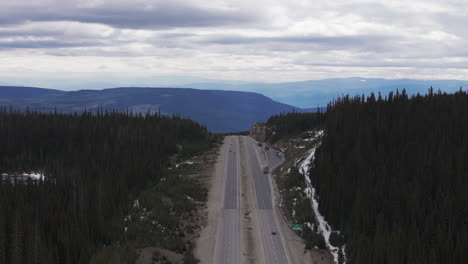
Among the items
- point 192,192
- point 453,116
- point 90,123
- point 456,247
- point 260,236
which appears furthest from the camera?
point 90,123

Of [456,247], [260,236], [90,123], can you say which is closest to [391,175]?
[456,247]

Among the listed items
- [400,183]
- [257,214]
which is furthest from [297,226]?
[400,183]

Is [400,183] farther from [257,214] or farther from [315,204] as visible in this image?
[257,214]

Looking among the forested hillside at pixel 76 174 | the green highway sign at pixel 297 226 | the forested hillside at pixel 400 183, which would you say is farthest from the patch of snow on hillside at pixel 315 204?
the forested hillside at pixel 76 174

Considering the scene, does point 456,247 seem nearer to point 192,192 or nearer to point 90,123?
point 192,192

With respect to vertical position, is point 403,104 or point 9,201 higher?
point 403,104

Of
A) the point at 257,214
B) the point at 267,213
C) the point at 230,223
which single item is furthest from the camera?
the point at 267,213
